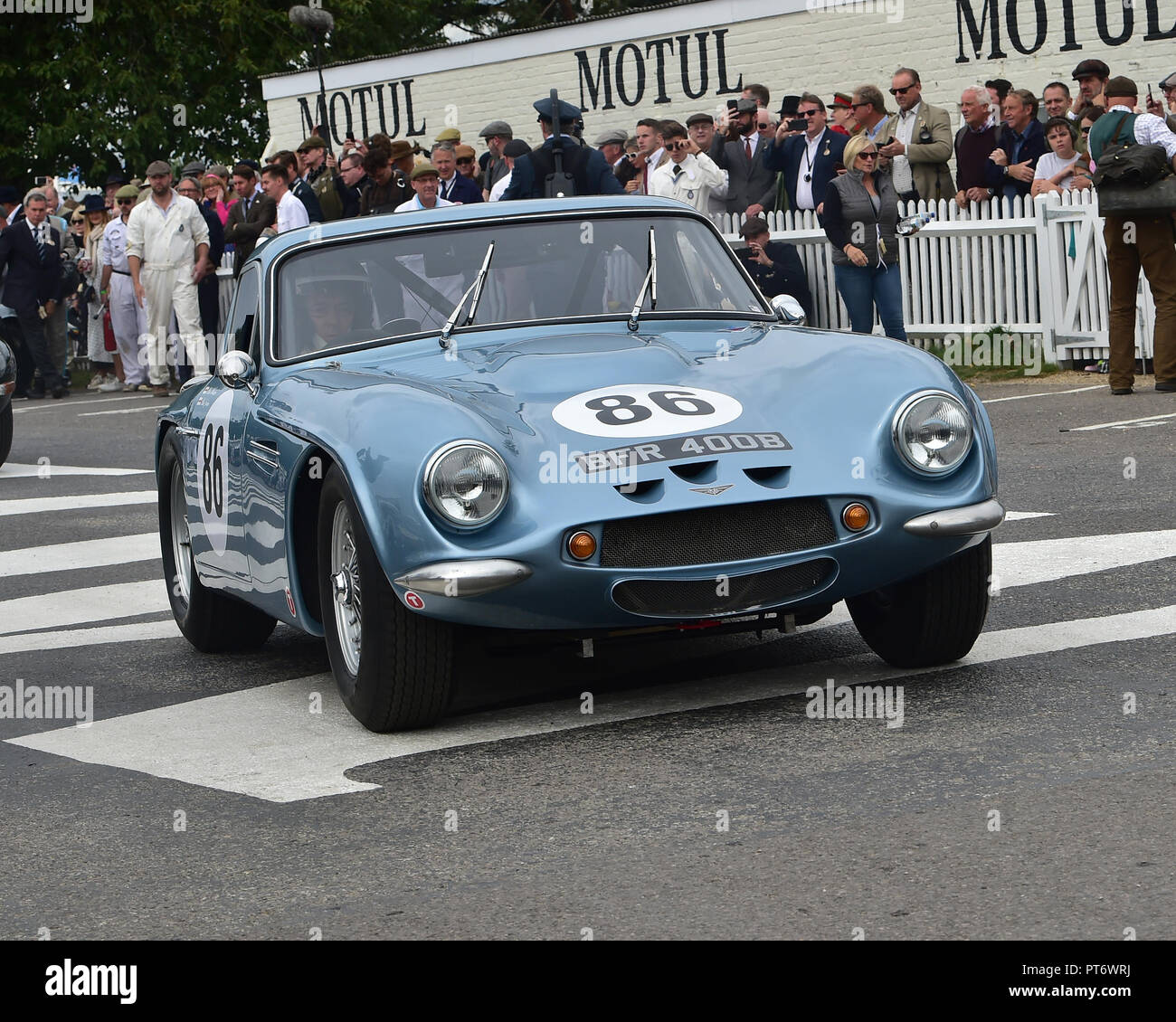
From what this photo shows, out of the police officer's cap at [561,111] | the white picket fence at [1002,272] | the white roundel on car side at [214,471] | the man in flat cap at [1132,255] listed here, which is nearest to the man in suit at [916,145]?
the white picket fence at [1002,272]

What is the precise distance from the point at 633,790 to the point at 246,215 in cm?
1508

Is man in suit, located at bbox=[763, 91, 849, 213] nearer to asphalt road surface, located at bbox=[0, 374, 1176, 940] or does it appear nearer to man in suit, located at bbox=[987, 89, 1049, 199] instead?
man in suit, located at bbox=[987, 89, 1049, 199]

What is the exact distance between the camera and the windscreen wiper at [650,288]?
23.1ft

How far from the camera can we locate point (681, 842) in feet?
15.3

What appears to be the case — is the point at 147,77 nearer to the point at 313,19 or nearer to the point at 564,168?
the point at 313,19

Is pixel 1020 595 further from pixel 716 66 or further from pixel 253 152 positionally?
pixel 253 152

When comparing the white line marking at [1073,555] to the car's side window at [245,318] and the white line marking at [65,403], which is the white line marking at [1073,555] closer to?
the car's side window at [245,318]

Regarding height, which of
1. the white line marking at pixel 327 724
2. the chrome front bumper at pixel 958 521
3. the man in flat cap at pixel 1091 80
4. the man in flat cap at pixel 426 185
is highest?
the man in flat cap at pixel 1091 80

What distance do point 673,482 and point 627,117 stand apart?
22391 mm

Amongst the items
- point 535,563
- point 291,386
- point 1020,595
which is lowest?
point 1020,595

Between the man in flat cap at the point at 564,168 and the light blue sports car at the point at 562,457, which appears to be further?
the man in flat cap at the point at 564,168
